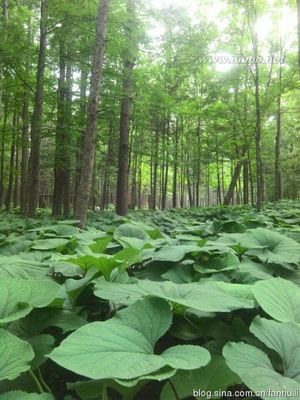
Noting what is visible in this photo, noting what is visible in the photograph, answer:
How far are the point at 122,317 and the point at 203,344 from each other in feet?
1.25

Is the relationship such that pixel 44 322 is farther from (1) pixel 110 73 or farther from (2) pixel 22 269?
(1) pixel 110 73

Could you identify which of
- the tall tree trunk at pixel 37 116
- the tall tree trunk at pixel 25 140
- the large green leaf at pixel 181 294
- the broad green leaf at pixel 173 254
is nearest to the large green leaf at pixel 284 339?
the large green leaf at pixel 181 294

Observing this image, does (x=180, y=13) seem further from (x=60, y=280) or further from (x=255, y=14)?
(x=60, y=280)

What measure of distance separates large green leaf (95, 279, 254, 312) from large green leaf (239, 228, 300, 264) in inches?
32.4

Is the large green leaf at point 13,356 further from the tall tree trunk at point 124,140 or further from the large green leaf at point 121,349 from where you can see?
the tall tree trunk at point 124,140

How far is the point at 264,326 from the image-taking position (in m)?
1.18

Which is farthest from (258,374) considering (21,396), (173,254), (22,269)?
(22,269)

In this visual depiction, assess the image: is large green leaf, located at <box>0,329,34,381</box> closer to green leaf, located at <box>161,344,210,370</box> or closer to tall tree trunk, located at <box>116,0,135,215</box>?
green leaf, located at <box>161,344,210,370</box>

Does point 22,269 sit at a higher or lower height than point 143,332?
higher

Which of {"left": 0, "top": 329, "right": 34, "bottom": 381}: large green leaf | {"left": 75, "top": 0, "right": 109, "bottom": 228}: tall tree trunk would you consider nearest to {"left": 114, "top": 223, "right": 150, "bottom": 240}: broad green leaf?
{"left": 0, "top": 329, "right": 34, "bottom": 381}: large green leaf

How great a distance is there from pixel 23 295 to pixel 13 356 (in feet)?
1.29

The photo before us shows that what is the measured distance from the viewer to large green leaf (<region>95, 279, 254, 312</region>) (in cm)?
131

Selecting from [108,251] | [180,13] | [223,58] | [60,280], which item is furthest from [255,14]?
[60,280]

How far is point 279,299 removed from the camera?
140 centimetres
